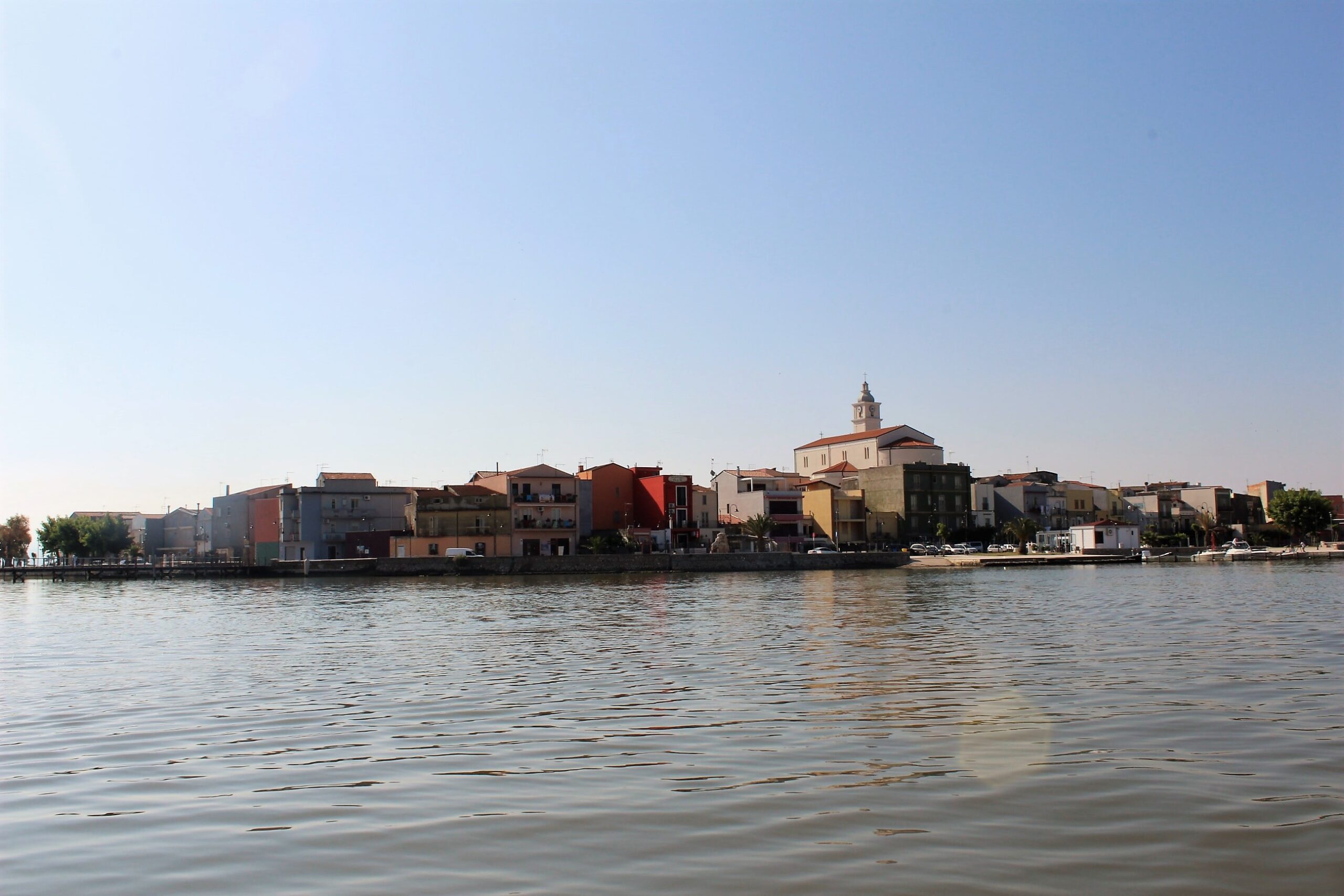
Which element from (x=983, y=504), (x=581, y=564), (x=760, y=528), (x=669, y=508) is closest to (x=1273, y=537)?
(x=983, y=504)

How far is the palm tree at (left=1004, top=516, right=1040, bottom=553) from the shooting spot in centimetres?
9265

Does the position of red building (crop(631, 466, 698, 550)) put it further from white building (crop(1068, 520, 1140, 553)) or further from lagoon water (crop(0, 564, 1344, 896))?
lagoon water (crop(0, 564, 1344, 896))

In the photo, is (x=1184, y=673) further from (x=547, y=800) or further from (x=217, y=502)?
(x=217, y=502)

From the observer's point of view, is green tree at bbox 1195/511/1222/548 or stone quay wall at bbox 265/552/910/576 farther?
green tree at bbox 1195/511/1222/548

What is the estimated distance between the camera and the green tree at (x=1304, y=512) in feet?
331

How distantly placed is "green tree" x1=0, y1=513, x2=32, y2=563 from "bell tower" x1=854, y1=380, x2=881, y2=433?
90.0m

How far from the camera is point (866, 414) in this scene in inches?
5162

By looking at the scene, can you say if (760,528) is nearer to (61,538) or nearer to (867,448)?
(867,448)

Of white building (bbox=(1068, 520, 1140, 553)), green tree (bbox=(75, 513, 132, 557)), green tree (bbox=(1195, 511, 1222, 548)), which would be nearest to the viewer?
white building (bbox=(1068, 520, 1140, 553))

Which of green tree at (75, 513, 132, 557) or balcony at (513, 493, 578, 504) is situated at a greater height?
balcony at (513, 493, 578, 504)

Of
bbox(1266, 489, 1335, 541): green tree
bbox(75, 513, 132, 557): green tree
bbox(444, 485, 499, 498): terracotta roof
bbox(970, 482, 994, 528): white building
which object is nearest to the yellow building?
bbox(970, 482, 994, 528): white building

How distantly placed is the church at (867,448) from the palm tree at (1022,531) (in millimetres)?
10567

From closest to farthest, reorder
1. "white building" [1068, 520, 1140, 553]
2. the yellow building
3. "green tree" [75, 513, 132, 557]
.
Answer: "white building" [1068, 520, 1140, 553]
"green tree" [75, 513, 132, 557]
the yellow building

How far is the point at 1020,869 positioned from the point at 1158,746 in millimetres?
4843
